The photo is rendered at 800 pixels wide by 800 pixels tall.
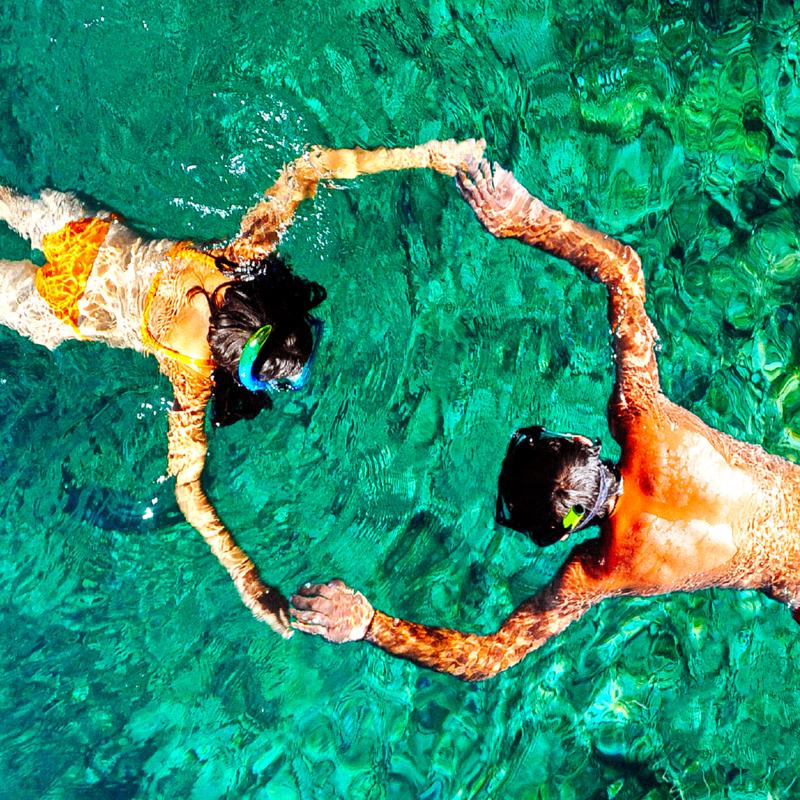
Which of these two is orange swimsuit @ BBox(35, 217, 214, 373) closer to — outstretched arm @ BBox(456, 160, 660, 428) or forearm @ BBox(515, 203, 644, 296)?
outstretched arm @ BBox(456, 160, 660, 428)

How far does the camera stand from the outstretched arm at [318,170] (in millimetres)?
4273

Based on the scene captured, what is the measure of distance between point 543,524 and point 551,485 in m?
0.16

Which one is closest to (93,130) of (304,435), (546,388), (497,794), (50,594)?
(304,435)

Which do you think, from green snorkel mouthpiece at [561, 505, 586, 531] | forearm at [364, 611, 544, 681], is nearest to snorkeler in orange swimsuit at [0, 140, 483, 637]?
forearm at [364, 611, 544, 681]

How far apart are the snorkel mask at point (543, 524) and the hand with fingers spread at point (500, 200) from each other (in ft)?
4.33

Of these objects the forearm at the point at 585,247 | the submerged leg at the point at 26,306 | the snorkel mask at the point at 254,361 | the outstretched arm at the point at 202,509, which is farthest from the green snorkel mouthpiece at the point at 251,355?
the forearm at the point at 585,247

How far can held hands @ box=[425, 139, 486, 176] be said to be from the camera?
4.42 metres

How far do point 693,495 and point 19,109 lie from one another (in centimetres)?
463

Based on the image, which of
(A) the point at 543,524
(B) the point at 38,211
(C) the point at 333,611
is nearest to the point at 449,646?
(C) the point at 333,611

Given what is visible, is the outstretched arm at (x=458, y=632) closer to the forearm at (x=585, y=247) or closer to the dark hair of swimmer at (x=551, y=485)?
the dark hair of swimmer at (x=551, y=485)

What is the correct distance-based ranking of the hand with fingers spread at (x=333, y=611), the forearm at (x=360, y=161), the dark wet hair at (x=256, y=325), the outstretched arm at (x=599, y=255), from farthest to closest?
the forearm at (x=360, y=161)
the outstretched arm at (x=599, y=255)
the hand with fingers spread at (x=333, y=611)
the dark wet hair at (x=256, y=325)

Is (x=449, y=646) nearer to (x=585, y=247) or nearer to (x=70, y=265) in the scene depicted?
(x=585, y=247)

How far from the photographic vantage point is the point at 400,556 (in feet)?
16.5

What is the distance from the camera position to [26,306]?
4.28 metres
